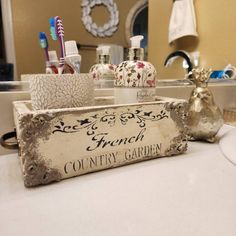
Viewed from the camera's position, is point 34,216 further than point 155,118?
No

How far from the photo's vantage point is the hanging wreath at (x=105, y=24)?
55cm

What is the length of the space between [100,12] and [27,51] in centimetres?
22

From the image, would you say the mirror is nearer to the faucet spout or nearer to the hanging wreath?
the hanging wreath

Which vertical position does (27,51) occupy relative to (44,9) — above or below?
Answer: below

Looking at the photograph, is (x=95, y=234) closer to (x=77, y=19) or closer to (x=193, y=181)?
(x=193, y=181)

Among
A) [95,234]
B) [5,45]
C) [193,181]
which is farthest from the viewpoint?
[5,45]

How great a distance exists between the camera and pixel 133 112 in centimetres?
36

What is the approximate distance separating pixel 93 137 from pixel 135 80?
14cm

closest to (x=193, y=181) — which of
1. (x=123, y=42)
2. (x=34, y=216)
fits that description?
(x=34, y=216)

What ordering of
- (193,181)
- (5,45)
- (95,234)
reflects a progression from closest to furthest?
(95,234), (193,181), (5,45)

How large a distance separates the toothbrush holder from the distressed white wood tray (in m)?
0.03

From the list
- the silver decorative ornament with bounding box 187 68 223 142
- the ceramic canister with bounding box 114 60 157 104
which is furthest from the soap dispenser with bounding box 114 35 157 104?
the silver decorative ornament with bounding box 187 68 223 142

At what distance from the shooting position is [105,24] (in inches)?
22.3

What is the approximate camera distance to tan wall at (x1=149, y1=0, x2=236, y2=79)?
73 cm
